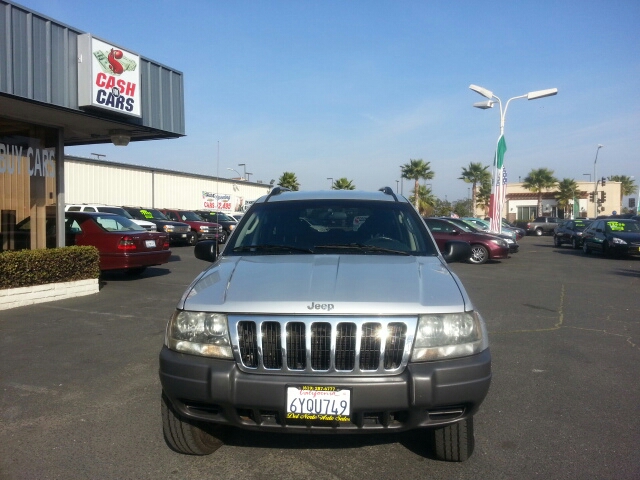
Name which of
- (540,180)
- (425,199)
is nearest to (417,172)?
(425,199)

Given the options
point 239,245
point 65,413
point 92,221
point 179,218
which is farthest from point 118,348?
point 179,218

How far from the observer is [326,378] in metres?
3.02

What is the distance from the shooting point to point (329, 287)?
332 centimetres

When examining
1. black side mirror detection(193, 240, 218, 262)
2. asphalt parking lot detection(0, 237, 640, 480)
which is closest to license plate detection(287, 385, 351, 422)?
asphalt parking lot detection(0, 237, 640, 480)

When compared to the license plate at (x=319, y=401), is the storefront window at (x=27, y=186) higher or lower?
higher

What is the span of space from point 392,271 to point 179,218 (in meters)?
23.5

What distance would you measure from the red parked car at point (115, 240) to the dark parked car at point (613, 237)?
52.4ft

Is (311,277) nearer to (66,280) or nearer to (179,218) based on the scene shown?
(66,280)

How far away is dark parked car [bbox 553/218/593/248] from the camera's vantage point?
2708 cm

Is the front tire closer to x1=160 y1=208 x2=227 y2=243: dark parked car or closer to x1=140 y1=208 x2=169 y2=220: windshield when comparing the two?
x1=160 y1=208 x2=227 y2=243: dark parked car

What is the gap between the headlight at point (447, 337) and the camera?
3.12 metres

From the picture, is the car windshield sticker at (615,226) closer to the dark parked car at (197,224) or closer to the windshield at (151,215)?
the dark parked car at (197,224)

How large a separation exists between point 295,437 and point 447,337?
1.40 meters

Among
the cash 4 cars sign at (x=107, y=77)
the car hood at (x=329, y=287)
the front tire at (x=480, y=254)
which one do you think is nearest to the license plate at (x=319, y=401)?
the car hood at (x=329, y=287)
